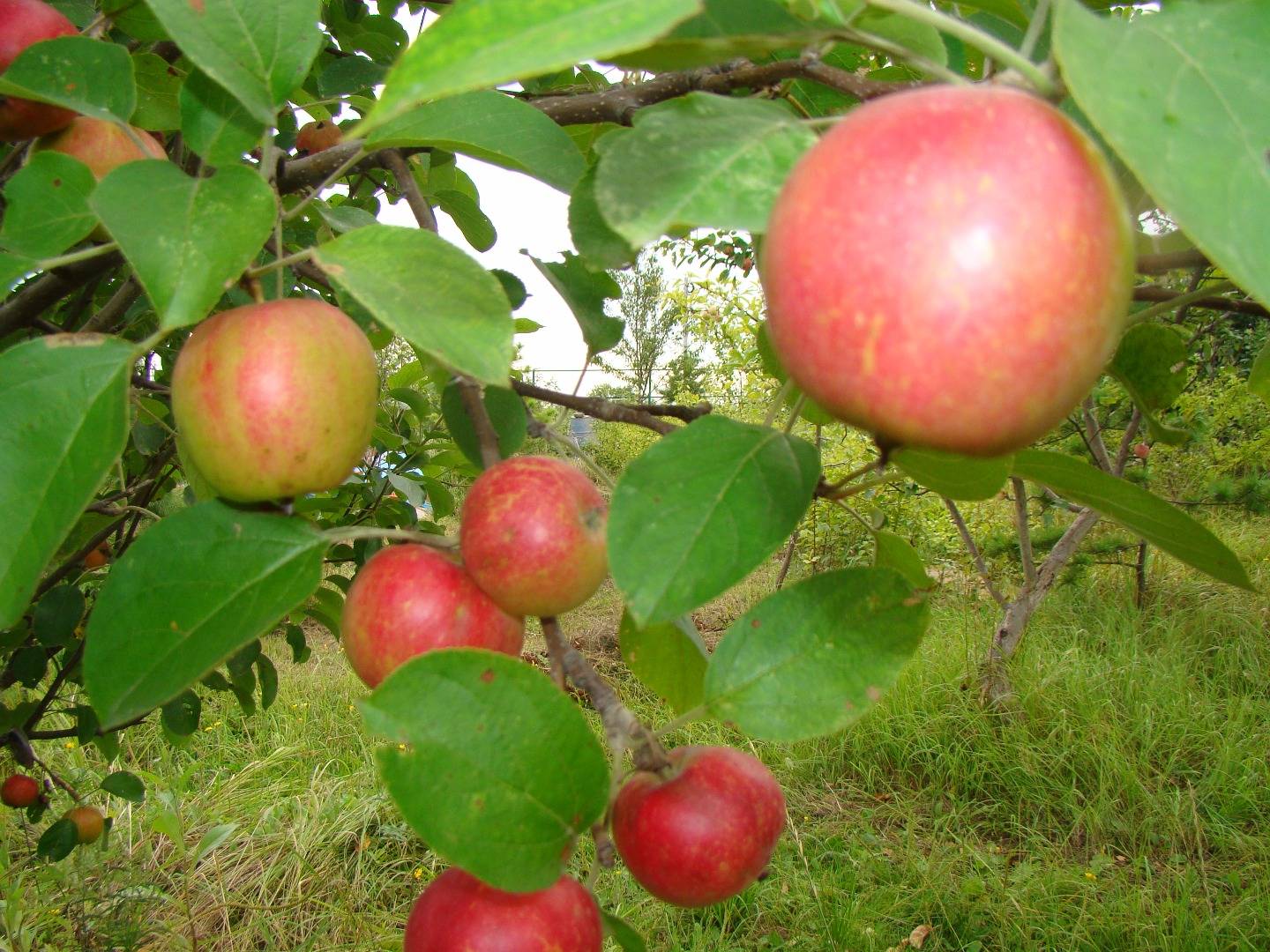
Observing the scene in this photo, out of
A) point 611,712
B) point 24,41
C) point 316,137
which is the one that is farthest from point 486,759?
point 316,137

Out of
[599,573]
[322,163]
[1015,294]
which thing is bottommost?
[599,573]

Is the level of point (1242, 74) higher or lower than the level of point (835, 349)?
higher

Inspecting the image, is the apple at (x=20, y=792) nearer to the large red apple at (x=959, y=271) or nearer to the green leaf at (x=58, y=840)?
the green leaf at (x=58, y=840)

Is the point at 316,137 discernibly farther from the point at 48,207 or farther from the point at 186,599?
the point at 186,599

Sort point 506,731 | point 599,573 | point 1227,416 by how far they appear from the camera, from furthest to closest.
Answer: point 1227,416 < point 599,573 < point 506,731

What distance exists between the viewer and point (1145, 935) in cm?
245

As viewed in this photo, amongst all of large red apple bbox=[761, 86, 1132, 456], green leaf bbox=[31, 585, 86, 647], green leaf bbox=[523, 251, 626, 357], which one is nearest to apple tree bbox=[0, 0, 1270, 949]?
large red apple bbox=[761, 86, 1132, 456]

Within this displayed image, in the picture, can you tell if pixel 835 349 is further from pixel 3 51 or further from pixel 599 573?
pixel 3 51

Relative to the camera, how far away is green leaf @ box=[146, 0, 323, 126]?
516mm

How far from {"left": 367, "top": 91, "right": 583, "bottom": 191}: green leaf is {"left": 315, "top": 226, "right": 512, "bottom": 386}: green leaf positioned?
14 centimetres

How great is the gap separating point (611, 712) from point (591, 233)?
1.09ft

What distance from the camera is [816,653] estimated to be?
66cm

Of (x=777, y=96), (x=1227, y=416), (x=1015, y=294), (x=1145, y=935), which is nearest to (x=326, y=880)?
(x=1145, y=935)

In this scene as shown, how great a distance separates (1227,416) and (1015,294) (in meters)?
4.96
